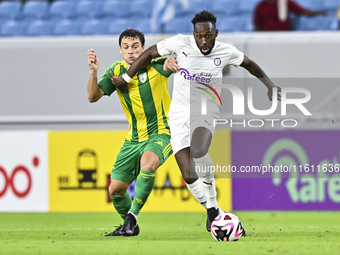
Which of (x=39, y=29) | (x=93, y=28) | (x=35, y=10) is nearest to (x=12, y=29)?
(x=39, y=29)

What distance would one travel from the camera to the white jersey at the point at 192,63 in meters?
5.34

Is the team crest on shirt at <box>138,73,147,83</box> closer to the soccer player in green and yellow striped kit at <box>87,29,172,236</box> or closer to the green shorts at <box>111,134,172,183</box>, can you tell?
the soccer player in green and yellow striped kit at <box>87,29,172,236</box>

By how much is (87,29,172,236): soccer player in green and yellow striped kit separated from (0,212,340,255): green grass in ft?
1.79

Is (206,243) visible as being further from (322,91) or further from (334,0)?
(334,0)

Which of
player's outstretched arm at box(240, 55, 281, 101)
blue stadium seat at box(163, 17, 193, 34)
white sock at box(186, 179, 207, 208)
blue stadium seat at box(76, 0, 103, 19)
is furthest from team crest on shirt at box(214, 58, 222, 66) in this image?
blue stadium seat at box(76, 0, 103, 19)

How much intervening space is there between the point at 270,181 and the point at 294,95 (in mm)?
1391

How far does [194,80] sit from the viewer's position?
5.36 metres

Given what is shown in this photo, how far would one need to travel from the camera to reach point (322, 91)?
8.62m

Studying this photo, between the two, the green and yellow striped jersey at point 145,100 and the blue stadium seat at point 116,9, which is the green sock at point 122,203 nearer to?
the green and yellow striped jersey at point 145,100


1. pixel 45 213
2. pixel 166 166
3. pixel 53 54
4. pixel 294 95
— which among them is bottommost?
pixel 45 213

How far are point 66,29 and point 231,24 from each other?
2.85m

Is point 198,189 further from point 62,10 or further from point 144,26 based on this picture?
point 62,10

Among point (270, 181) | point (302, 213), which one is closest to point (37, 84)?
point (270, 181)

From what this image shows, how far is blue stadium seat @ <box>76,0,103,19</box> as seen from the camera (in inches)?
412
